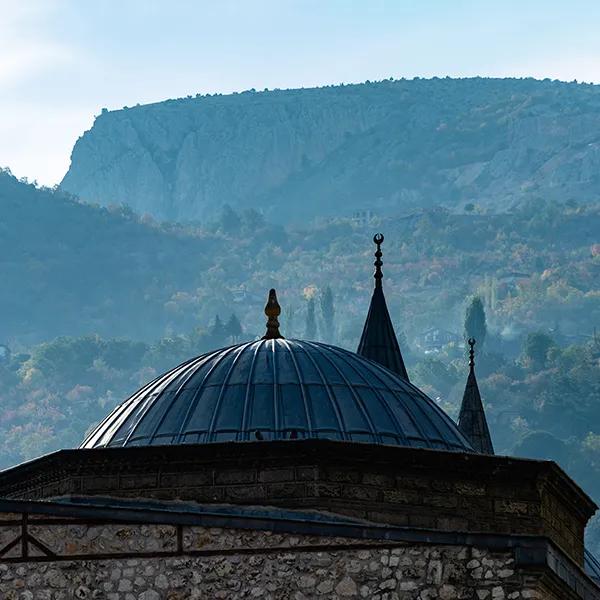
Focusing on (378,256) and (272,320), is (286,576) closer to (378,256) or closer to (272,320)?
(272,320)

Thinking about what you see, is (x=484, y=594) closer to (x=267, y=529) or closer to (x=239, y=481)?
(x=267, y=529)

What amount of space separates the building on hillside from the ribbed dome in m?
0.02

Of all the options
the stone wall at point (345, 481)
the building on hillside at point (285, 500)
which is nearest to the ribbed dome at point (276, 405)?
the building on hillside at point (285, 500)

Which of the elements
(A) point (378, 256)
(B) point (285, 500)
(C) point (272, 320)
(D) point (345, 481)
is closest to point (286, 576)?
(B) point (285, 500)

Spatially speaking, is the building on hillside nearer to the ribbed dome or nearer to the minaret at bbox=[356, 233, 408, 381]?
the ribbed dome

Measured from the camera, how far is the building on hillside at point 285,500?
20.9 meters

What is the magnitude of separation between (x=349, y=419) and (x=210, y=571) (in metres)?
7.30

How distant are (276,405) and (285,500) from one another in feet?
9.42

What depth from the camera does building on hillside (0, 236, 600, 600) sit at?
821 inches

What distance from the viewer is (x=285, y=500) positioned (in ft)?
83.4

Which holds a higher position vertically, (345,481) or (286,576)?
(345,481)

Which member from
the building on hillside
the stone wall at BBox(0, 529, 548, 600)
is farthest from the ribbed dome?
the stone wall at BBox(0, 529, 548, 600)

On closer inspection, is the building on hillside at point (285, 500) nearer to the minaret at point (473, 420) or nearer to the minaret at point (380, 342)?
the minaret at point (380, 342)

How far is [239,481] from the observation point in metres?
25.7
